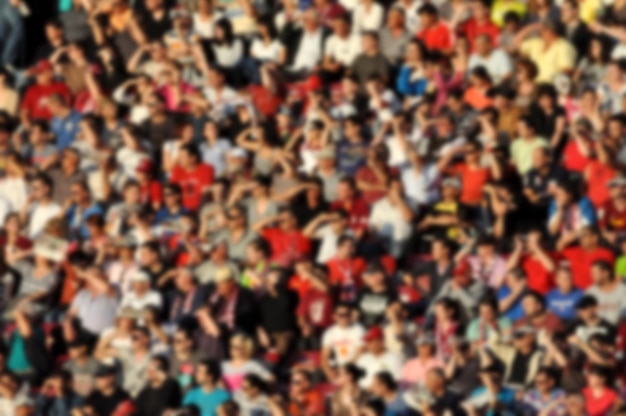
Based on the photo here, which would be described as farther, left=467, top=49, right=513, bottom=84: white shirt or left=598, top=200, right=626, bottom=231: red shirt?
left=467, top=49, right=513, bottom=84: white shirt

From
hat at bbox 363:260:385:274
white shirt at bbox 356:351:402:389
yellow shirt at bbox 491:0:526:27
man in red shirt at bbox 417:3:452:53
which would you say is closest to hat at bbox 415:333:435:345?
white shirt at bbox 356:351:402:389

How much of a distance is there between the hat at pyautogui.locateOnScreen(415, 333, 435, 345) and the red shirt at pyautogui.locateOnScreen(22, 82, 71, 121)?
673 cm

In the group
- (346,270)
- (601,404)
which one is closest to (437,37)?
(346,270)

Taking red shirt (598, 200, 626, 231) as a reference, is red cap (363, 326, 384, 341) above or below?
below

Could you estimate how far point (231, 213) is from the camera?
27375 mm

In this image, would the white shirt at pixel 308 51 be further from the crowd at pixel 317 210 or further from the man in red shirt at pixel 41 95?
the man in red shirt at pixel 41 95

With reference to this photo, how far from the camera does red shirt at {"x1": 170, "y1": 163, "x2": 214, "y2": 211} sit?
2817 cm

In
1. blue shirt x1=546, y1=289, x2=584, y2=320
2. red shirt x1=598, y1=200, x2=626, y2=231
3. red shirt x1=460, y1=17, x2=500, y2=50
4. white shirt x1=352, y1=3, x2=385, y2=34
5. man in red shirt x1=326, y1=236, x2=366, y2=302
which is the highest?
white shirt x1=352, y1=3, x2=385, y2=34

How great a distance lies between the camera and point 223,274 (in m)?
26.7

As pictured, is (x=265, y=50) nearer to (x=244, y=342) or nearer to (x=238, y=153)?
(x=238, y=153)

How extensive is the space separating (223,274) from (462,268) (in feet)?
A: 8.28

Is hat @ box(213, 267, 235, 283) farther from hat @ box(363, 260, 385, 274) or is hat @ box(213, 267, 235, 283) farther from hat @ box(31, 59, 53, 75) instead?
hat @ box(31, 59, 53, 75)

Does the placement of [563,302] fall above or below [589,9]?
below

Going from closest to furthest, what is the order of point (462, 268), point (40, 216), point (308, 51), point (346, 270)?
point (462, 268)
point (346, 270)
point (40, 216)
point (308, 51)
